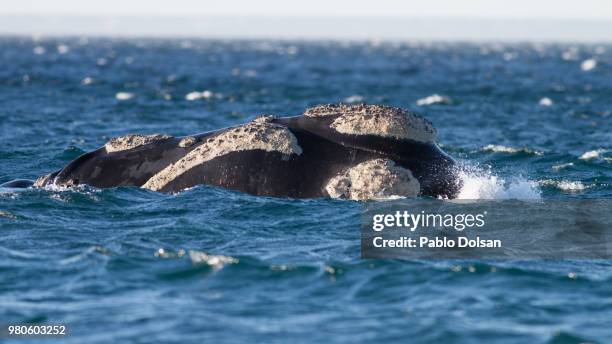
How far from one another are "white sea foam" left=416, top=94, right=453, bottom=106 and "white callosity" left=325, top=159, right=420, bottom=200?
24.6 m

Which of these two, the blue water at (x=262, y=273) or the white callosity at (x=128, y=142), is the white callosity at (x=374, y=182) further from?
the white callosity at (x=128, y=142)

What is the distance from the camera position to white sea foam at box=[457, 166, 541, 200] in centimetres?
1566

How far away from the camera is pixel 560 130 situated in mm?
Result: 30734

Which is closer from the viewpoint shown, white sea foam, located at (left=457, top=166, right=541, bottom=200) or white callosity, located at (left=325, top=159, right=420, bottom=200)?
white callosity, located at (left=325, top=159, right=420, bottom=200)

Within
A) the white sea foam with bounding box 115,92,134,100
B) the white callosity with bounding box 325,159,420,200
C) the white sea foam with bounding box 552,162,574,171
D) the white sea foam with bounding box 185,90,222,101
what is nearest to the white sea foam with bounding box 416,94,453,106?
the white sea foam with bounding box 185,90,222,101

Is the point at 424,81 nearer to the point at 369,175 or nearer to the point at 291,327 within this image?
the point at 369,175

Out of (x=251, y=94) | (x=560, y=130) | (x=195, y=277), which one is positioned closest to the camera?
(x=195, y=277)

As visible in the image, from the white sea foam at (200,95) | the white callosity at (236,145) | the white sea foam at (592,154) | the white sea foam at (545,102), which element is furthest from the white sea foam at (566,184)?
the white sea foam at (200,95)

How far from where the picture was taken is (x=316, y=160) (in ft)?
50.9

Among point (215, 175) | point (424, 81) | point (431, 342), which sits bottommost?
point (431, 342)

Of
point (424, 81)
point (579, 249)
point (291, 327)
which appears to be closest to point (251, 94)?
point (424, 81)

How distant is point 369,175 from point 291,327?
17.4ft

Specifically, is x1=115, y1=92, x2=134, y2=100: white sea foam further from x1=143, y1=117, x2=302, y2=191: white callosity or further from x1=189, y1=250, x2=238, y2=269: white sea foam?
x1=189, y1=250, x2=238, y2=269: white sea foam

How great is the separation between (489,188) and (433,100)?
83.0 ft
